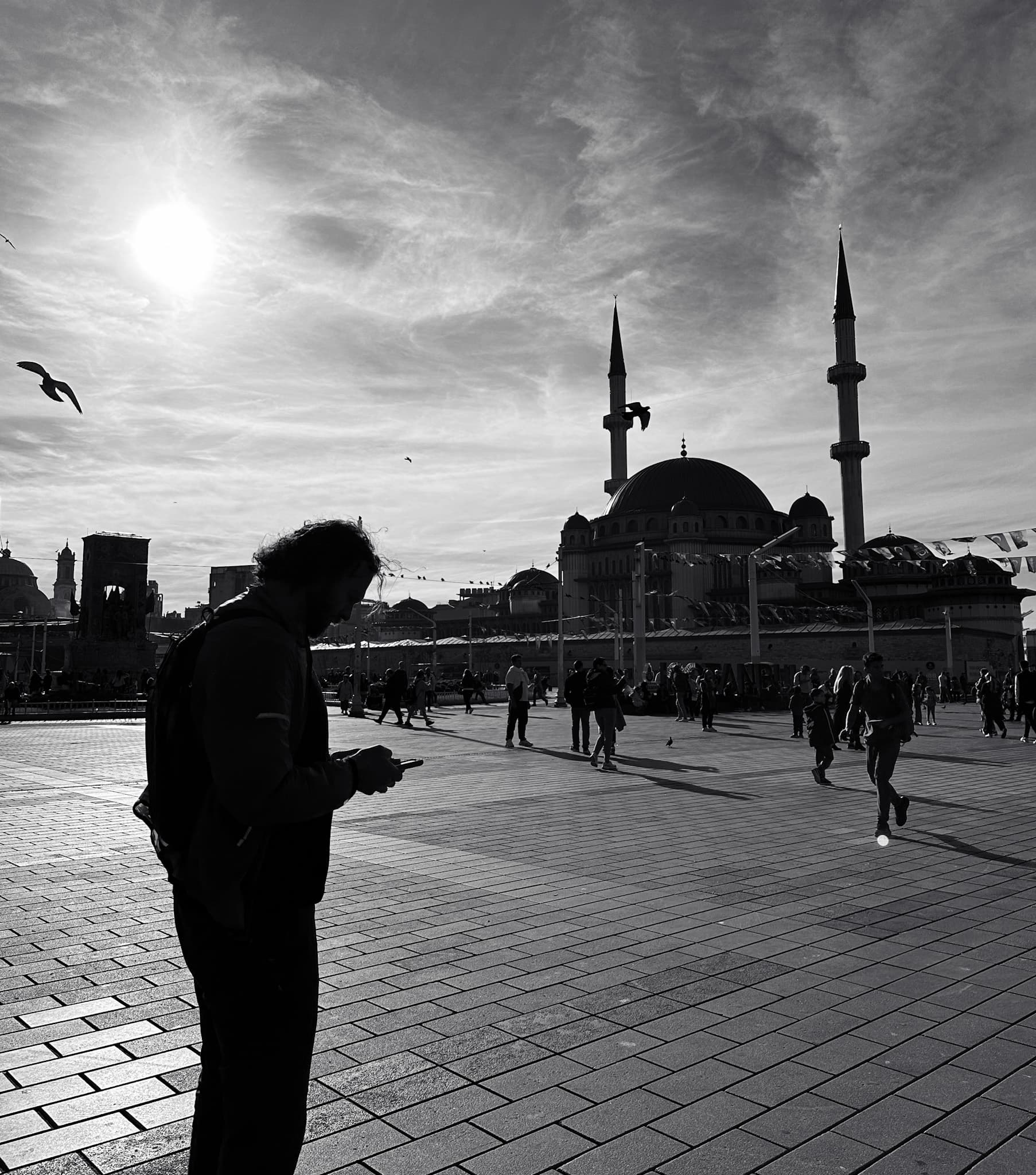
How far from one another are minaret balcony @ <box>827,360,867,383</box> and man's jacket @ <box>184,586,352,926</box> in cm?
6885

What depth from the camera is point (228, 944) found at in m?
2.03

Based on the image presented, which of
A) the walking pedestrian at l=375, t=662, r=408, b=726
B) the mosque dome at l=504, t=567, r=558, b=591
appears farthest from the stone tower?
the walking pedestrian at l=375, t=662, r=408, b=726

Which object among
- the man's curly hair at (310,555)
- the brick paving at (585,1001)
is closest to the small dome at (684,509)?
the brick paving at (585,1001)

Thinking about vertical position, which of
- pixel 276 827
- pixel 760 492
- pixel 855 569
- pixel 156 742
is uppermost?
pixel 760 492

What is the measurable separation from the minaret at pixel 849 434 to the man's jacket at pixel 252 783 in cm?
6735

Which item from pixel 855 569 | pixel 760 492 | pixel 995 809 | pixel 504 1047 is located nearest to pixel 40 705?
pixel 995 809

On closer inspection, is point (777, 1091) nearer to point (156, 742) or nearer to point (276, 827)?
point (276, 827)

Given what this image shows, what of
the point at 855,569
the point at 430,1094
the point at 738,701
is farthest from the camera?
the point at 855,569

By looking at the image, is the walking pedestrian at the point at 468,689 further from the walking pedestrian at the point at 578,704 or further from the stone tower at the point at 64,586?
the stone tower at the point at 64,586

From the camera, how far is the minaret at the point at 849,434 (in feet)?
214

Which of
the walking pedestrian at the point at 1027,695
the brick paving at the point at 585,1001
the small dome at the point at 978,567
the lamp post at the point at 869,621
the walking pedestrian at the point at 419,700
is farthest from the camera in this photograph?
the small dome at the point at 978,567

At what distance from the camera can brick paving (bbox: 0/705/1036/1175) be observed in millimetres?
2887

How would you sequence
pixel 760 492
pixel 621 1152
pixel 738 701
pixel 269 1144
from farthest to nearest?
pixel 760 492, pixel 738 701, pixel 621 1152, pixel 269 1144

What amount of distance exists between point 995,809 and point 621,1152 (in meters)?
8.30
